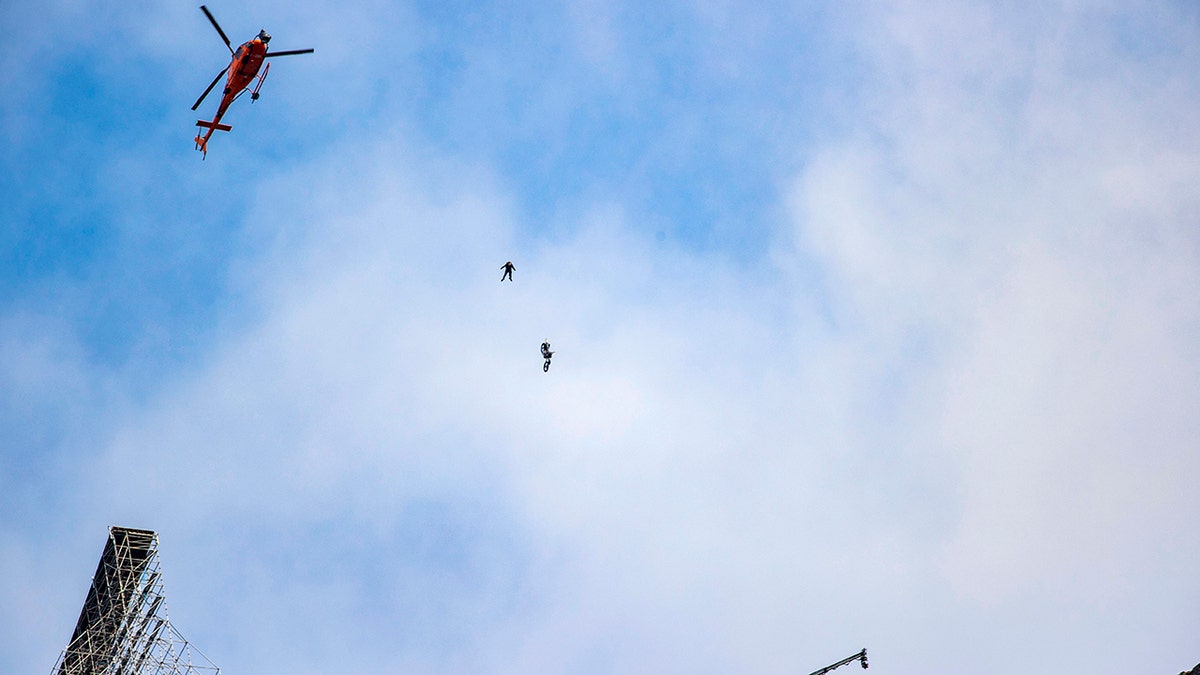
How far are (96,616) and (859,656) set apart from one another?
252ft

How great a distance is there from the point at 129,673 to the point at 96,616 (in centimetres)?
589

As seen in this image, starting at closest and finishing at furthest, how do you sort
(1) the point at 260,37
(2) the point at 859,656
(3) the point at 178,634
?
(1) the point at 260,37, (3) the point at 178,634, (2) the point at 859,656

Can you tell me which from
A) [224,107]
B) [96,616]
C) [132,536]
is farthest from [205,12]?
[96,616]

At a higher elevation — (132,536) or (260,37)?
(260,37)

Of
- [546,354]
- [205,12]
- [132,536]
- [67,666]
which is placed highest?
[205,12]

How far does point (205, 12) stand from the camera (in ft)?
350

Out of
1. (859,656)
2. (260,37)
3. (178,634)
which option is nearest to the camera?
(260,37)

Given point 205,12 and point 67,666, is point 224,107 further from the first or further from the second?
point 67,666

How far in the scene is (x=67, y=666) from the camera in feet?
382

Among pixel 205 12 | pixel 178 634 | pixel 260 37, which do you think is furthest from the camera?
pixel 178 634

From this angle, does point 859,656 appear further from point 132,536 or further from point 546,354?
point 132,536

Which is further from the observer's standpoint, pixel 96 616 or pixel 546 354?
pixel 96 616

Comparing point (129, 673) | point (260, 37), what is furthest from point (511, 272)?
point (129, 673)

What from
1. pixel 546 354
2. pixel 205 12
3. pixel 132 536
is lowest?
pixel 132 536
